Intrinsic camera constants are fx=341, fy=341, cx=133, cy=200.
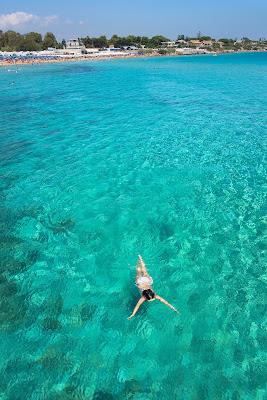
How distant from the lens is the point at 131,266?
14320 mm

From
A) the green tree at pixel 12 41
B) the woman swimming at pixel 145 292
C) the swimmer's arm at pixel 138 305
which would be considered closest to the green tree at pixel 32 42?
the green tree at pixel 12 41

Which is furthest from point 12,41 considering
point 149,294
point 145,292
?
point 149,294

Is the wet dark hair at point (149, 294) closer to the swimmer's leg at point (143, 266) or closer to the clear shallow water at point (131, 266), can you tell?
the clear shallow water at point (131, 266)

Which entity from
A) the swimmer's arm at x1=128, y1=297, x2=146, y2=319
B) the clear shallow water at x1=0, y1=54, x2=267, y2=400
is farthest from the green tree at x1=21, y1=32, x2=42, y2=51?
the swimmer's arm at x1=128, y1=297, x2=146, y2=319

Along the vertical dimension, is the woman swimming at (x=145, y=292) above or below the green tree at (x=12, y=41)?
below

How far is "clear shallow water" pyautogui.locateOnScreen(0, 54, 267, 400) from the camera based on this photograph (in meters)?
10.1

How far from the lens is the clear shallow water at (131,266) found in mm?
10125

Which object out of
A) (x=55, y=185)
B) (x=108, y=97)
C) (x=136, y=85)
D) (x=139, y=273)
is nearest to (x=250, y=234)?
(x=139, y=273)

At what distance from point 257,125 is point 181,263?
2558cm

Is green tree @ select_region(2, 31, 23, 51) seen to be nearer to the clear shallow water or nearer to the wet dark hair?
the clear shallow water

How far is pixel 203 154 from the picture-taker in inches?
1065

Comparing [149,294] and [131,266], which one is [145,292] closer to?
[149,294]

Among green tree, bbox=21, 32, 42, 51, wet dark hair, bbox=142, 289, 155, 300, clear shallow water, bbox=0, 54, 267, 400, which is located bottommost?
clear shallow water, bbox=0, 54, 267, 400

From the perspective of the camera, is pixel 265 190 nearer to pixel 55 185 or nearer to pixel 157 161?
pixel 157 161
